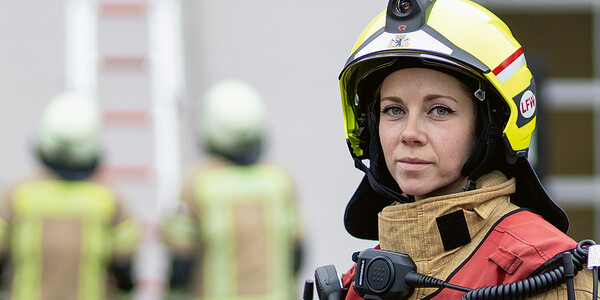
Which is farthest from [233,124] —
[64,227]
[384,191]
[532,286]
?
[532,286]

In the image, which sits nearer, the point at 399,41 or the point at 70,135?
the point at 399,41

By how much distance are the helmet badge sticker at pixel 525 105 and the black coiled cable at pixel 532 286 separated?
43 cm

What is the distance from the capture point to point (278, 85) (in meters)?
8.09

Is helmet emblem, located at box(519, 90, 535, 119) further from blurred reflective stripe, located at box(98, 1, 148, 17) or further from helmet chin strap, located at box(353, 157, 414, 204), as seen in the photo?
blurred reflective stripe, located at box(98, 1, 148, 17)

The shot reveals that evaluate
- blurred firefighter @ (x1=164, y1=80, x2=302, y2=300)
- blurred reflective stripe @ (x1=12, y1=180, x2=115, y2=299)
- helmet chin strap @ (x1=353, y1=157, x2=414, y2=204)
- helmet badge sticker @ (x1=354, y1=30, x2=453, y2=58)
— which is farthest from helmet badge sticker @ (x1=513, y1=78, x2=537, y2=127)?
blurred reflective stripe @ (x1=12, y1=180, x2=115, y2=299)

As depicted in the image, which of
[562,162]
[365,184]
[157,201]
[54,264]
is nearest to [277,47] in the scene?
[157,201]

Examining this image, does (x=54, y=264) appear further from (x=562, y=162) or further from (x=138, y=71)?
(x=562, y=162)

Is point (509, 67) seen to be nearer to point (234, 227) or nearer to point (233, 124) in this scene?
point (234, 227)

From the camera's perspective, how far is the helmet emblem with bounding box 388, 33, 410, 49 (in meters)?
2.35

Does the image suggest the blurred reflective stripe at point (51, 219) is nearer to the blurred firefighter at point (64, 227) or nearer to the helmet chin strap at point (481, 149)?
the blurred firefighter at point (64, 227)

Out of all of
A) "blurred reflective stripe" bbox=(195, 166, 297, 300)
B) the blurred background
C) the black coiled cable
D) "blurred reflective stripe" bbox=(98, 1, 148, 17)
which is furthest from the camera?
"blurred reflective stripe" bbox=(98, 1, 148, 17)

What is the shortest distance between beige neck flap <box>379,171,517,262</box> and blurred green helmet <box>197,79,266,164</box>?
345 cm

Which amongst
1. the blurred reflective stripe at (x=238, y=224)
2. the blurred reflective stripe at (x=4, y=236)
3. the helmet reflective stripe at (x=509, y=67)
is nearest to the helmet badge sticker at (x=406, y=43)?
the helmet reflective stripe at (x=509, y=67)

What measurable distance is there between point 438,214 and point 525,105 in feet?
1.21
